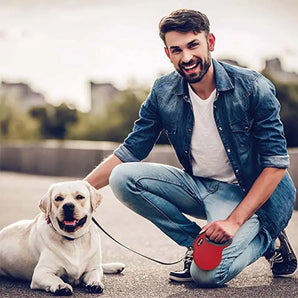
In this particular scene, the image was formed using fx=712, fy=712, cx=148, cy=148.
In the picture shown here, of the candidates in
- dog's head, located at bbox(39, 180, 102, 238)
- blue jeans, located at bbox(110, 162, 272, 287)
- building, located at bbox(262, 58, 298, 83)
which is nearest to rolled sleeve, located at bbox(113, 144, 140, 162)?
blue jeans, located at bbox(110, 162, 272, 287)

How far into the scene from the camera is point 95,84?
47344 mm

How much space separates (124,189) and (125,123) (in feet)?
67.7

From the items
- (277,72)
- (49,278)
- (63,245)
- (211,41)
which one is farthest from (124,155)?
(277,72)

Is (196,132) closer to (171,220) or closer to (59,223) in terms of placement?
(171,220)

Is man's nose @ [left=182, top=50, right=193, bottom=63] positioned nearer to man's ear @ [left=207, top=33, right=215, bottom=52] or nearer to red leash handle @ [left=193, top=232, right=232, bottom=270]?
man's ear @ [left=207, top=33, right=215, bottom=52]

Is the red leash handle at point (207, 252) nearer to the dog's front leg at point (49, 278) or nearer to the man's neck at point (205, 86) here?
the dog's front leg at point (49, 278)

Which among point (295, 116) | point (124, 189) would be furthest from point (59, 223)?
point (295, 116)

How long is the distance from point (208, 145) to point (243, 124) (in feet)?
0.95

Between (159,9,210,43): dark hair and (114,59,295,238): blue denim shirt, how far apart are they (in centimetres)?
28

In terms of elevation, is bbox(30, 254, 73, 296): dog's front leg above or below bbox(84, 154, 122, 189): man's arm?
below

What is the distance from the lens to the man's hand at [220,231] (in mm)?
3992

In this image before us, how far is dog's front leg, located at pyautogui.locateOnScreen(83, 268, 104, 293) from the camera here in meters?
4.07

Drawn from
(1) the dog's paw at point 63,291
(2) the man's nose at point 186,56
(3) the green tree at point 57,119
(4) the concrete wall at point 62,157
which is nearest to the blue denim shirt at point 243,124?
(2) the man's nose at point 186,56

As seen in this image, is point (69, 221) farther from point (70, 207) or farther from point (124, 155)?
point (124, 155)
